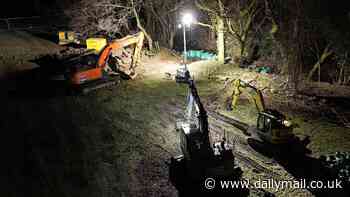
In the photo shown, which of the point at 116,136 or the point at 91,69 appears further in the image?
the point at 91,69

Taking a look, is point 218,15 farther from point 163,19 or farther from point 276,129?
point 276,129

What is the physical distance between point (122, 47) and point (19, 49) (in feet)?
33.0

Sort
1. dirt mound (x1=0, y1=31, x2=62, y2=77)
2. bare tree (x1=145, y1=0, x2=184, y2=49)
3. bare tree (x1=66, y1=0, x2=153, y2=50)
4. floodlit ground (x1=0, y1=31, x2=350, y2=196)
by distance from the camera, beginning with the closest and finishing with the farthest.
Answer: floodlit ground (x1=0, y1=31, x2=350, y2=196) < dirt mound (x1=0, y1=31, x2=62, y2=77) < bare tree (x1=66, y1=0, x2=153, y2=50) < bare tree (x1=145, y1=0, x2=184, y2=49)

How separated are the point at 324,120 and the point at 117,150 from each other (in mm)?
9052

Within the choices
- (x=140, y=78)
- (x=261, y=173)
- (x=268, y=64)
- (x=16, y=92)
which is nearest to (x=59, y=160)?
(x=261, y=173)

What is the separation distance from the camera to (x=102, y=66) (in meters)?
21.9

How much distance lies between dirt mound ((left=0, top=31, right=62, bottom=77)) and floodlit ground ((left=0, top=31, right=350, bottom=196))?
4084 mm

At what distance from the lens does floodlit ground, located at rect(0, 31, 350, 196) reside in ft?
40.8

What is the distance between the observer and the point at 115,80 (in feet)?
72.8

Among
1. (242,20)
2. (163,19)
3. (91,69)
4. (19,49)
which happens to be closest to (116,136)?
(91,69)

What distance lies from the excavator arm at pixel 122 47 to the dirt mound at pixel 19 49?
6.15 metres

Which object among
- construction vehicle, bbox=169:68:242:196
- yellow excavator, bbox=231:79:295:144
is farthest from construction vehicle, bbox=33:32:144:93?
yellow excavator, bbox=231:79:295:144

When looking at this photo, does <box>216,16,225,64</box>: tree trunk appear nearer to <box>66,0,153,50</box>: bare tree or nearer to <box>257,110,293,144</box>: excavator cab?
<box>66,0,153,50</box>: bare tree

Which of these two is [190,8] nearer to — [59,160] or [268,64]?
[268,64]
